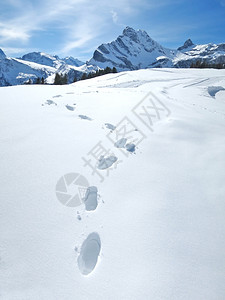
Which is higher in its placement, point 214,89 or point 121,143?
point 214,89

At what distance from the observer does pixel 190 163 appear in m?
4.14

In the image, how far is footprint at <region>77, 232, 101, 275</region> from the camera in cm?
244

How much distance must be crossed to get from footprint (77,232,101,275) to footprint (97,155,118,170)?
62.6 inches

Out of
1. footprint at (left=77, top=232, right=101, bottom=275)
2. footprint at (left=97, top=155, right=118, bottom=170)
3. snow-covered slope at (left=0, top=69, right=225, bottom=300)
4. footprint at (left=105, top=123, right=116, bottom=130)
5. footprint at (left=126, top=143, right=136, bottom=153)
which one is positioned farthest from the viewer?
footprint at (left=105, top=123, right=116, bottom=130)

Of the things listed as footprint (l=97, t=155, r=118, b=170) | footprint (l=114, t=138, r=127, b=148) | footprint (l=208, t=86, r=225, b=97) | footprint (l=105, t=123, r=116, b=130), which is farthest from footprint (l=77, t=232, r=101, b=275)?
footprint (l=208, t=86, r=225, b=97)

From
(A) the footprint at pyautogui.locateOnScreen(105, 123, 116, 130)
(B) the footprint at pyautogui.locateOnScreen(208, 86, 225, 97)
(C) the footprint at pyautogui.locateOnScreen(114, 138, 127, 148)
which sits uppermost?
(B) the footprint at pyautogui.locateOnScreen(208, 86, 225, 97)

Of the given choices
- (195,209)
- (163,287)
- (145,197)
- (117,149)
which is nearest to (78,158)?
(117,149)

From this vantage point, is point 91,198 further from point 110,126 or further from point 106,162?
point 110,126

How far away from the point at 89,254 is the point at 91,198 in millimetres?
993

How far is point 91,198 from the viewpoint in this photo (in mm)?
3402

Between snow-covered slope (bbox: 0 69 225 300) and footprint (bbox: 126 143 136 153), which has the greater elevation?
footprint (bbox: 126 143 136 153)

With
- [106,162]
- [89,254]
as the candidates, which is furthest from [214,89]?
[89,254]

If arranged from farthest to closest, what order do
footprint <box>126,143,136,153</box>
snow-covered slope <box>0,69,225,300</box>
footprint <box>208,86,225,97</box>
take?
1. footprint <box>208,86,225,97</box>
2. footprint <box>126,143,136,153</box>
3. snow-covered slope <box>0,69,225,300</box>

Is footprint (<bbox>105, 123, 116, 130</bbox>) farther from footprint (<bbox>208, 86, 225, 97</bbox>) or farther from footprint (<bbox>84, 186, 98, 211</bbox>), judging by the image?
footprint (<bbox>208, 86, 225, 97</bbox>)
